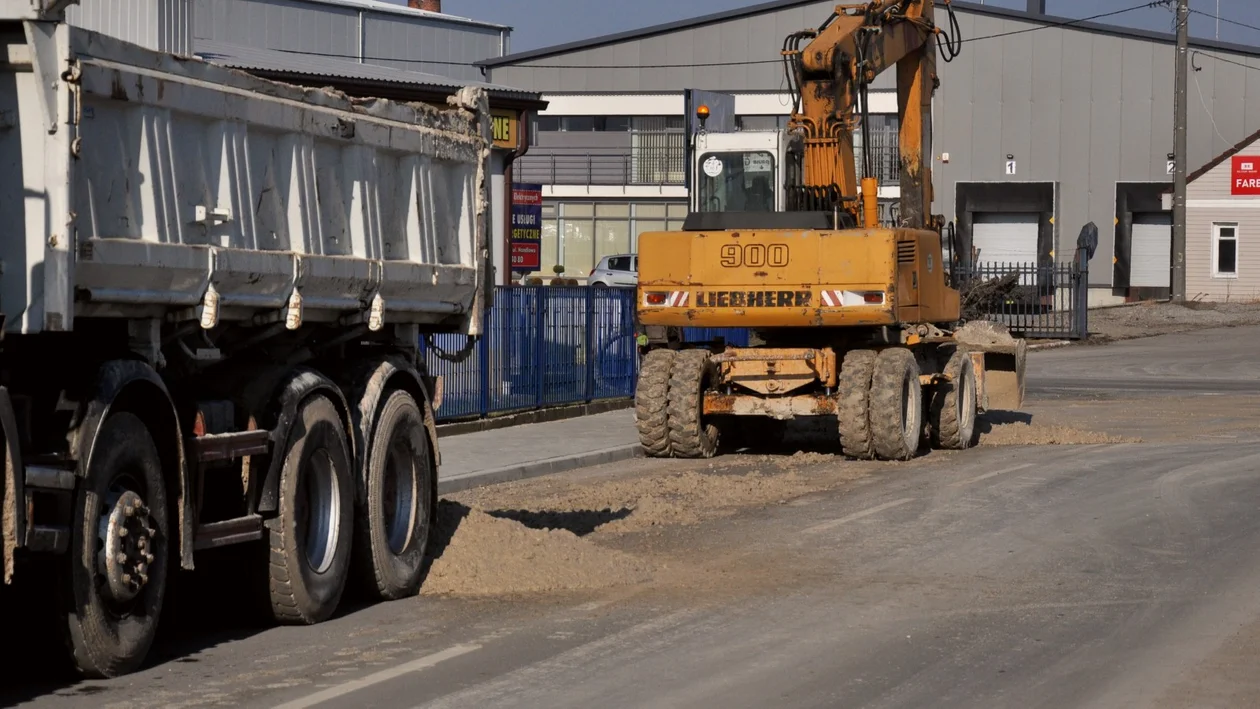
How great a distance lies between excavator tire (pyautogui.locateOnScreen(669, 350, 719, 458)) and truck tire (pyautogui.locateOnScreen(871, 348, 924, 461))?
189 centimetres

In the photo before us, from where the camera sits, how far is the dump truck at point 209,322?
24.3 ft

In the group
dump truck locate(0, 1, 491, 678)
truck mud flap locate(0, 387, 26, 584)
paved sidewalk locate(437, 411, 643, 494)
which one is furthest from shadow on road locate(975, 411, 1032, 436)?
truck mud flap locate(0, 387, 26, 584)

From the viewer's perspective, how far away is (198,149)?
866 centimetres

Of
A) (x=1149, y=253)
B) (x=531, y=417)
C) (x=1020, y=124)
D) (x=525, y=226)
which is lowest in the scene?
(x=531, y=417)

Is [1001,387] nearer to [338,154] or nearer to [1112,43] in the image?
[338,154]

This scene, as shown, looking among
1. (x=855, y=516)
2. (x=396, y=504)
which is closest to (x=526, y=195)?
(x=855, y=516)

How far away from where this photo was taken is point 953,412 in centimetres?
2070

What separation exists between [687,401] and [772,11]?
4291cm

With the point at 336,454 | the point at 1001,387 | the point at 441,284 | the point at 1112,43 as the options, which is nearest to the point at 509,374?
the point at 1001,387

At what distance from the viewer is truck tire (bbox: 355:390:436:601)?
10234 mm

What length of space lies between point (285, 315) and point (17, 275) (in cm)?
214

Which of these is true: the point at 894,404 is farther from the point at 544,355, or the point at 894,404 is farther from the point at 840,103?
the point at 544,355

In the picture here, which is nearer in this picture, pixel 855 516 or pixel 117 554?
pixel 117 554

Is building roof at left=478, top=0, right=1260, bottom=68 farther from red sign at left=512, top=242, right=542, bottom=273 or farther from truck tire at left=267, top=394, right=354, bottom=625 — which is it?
truck tire at left=267, top=394, right=354, bottom=625
